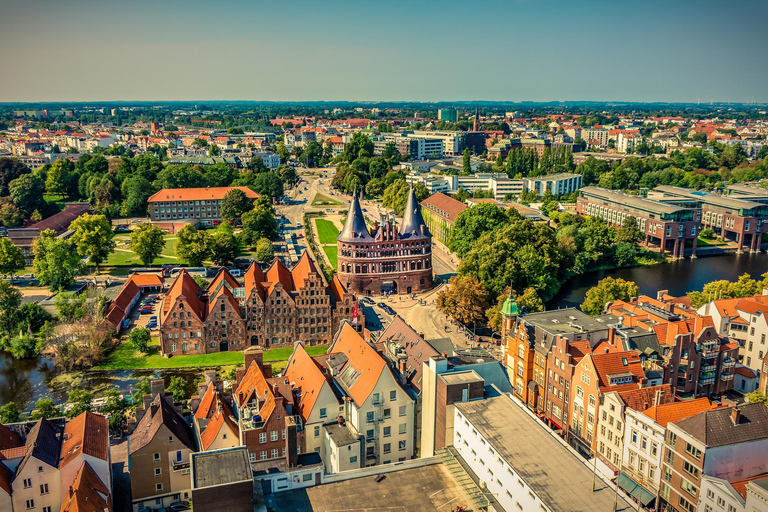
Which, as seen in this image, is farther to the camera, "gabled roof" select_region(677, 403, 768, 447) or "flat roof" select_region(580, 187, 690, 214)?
"flat roof" select_region(580, 187, 690, 214)

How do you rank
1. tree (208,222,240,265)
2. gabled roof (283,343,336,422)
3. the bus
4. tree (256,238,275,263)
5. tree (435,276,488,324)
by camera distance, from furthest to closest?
tree (256,238,275,263), tree (208,222,240,265), the bus, tree (435,276,488,324), gabled roof (283,343,336,422)

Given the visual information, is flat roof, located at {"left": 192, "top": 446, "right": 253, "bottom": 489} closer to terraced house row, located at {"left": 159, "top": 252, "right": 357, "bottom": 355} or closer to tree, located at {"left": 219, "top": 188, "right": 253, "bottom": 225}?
terraced house row, located at {"left": 159, "top": 252, "right": 357, "bottom": 355}

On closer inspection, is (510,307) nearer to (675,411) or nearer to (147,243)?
(675,411)

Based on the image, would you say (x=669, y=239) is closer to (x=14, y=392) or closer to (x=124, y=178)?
(x=14, y=392)

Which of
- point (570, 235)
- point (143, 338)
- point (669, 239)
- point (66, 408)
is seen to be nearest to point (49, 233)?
point (143, 338)

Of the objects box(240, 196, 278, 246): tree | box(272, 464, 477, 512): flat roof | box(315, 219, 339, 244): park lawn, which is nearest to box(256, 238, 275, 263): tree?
box(240, 196, 278, 246): tree

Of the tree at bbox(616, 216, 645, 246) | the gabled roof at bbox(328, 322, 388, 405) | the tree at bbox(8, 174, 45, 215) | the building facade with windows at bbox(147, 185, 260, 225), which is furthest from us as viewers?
the building facade with windows at bbox(147, 185, 260, 225)

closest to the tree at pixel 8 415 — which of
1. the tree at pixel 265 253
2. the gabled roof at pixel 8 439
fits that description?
the gabled roof at pixel 8 439

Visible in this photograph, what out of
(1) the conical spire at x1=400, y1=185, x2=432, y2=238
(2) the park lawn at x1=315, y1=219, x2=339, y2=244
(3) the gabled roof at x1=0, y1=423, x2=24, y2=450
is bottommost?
(2) the park lawn at x1=315, y1=219, x2=339, y2=244

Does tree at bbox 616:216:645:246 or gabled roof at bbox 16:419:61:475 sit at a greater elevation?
gabled roof at bbox 16:419:61:475
